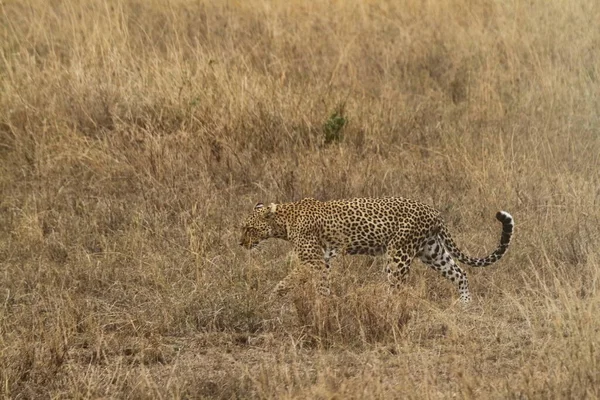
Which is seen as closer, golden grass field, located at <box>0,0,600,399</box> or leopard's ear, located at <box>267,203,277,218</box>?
golden grass field, located at <box>0,0,600,399</box>

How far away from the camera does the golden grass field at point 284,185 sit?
17.1 feet

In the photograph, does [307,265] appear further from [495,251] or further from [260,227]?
[495,251]

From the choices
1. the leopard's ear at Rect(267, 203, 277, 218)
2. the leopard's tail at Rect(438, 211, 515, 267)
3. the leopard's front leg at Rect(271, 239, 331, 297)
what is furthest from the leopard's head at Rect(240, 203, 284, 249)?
the leopard's tail at Rect(438, 211, 515, 267)

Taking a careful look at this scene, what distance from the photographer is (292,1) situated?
13.7 m

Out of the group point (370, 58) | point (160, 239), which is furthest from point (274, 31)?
point (160, 239)

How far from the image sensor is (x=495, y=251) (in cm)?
652

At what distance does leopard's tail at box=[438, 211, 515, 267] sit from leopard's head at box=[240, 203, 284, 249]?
40.6 inches

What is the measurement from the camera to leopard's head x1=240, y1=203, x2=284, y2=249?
22.8 ft

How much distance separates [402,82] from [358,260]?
15.4 ft

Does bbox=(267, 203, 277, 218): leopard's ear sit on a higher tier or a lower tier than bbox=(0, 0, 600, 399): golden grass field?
higher

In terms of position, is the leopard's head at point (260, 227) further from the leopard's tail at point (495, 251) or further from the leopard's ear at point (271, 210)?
the leopard's tail at point (495, 251)

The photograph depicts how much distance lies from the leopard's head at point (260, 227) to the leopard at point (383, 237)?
60 millimetres

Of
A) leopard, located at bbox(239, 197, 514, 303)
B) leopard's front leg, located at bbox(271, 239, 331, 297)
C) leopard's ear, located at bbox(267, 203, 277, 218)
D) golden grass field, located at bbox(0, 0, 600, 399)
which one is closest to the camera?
golden grass field, located at bbox(0, 0, 600, 399)

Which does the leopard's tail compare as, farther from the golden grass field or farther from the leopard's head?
the leopard's head
